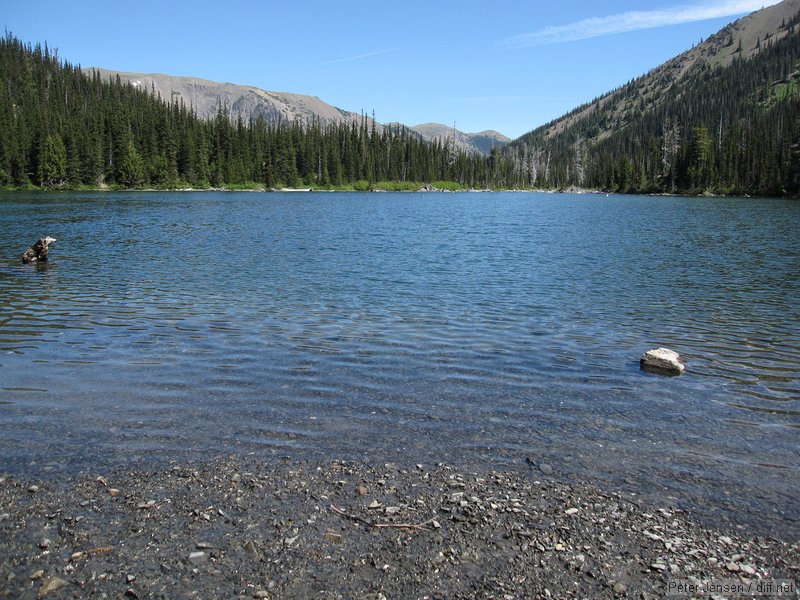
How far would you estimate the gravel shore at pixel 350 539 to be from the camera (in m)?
5.88

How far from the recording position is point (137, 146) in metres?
154

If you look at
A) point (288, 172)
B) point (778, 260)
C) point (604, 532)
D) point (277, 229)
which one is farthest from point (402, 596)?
A: point (288, 172)

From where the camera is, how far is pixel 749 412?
1106cm

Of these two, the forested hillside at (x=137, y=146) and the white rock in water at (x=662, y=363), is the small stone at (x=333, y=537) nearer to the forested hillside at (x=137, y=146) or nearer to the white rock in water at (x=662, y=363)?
the white rock in water at (x=662, y=363)

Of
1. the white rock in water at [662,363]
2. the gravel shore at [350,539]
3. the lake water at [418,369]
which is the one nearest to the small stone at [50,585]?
the gravel shore at [350,539]

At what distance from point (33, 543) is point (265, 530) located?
2580 mm

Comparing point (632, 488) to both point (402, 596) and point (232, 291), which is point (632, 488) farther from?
point (232, 291)

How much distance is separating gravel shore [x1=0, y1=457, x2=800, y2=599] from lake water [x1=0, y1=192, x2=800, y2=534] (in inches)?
29.4

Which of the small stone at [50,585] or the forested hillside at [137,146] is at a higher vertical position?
the forested hillside at [137,146]

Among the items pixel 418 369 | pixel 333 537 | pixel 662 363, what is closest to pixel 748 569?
pixel 333 537

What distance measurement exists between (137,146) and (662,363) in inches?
6545

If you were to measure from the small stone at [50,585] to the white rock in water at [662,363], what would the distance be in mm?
12436

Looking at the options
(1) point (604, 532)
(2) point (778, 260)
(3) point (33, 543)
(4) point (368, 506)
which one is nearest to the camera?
(3) point (33, 543)

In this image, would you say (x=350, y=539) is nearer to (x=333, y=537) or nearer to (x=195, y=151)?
(x=333, y=537)
